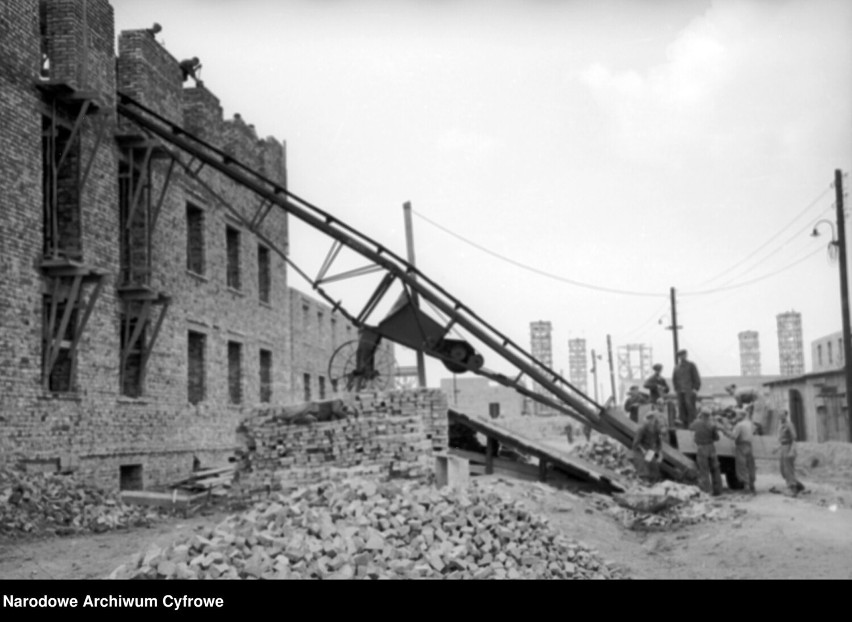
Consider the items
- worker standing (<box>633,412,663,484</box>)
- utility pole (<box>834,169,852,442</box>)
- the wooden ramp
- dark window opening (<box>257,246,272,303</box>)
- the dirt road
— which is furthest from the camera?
dark window opening (<box>257,246,272,303</box>)

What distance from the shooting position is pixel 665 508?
1462cm

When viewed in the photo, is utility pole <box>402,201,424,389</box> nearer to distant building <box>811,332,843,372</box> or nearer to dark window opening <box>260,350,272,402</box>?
dark window opening <box>260,350,272,402</box>

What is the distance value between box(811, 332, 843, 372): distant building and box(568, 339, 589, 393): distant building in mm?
16913

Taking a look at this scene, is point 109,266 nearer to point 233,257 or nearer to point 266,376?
point 233,257

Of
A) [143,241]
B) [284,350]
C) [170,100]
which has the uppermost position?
[170,100]

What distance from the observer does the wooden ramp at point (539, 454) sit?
1694 cm

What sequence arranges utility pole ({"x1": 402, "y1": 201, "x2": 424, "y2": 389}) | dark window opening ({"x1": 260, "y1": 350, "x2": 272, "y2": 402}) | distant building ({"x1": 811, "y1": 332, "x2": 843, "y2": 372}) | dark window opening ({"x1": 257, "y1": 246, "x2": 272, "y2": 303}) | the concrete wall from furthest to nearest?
the concrete wall
distant building ({"x1": 811, "y1": 332, "x2": 843, "y2": 372})
dark window opening ({"x1": 257, "y1": 246, "x2": 272, "y2": 303})
dark window opening ({"x1": 260, "y1": 350, "x2": 272, "y2": 402})
utility pole ({"x1": 402, "y1": 201, "x2": 424, "y2": 389})

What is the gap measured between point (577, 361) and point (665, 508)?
58658 millimetres

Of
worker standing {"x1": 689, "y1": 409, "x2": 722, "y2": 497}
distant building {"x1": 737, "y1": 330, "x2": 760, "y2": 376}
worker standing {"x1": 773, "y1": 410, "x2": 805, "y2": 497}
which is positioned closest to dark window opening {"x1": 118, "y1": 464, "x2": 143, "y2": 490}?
worker standing {"x1": 689, "y1": 409, "x2": 722, "y2": 497}

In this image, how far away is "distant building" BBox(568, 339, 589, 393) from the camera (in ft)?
233

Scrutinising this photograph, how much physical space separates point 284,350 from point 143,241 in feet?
27.3
